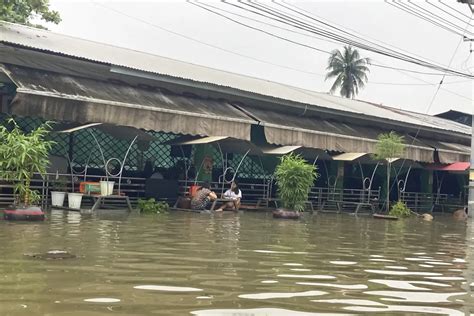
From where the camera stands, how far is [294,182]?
12977 mm

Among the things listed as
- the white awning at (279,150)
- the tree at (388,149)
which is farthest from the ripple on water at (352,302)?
the tree at (388,149)

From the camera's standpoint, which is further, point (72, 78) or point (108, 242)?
point (72, 78)

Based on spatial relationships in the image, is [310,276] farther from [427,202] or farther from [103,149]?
[427,202]

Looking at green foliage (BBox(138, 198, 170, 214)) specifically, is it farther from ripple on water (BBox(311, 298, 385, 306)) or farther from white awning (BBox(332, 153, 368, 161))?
ripple on water (BBox(311, 298, 385, 306))

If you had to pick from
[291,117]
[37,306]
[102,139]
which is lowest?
[37,306]

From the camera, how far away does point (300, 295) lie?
3906 mm

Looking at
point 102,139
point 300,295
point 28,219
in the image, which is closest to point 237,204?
point 102,139

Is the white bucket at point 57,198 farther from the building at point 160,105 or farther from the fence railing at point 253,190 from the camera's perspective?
the fence railing at point 253,190

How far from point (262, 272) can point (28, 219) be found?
4956 millimetres

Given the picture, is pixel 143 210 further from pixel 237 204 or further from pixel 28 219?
pixel 28 219

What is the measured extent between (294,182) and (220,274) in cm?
854

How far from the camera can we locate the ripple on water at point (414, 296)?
13.0 ft

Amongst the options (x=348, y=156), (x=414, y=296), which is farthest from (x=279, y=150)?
(x=414, y=296)

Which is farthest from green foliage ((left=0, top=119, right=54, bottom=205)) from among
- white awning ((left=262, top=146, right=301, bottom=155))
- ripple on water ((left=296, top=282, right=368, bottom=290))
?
white awning ((left=262, top=146, right=301, bottom=155))
